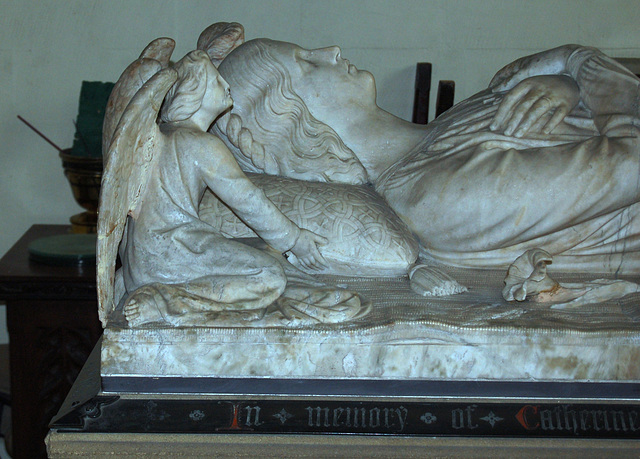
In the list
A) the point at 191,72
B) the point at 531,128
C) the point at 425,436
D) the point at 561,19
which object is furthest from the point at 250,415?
the point at 561,19

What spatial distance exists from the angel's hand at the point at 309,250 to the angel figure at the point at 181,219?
0.19 feet

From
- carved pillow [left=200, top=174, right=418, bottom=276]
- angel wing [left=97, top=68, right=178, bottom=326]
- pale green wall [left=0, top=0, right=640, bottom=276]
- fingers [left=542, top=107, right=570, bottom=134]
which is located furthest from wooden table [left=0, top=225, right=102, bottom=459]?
fingers [left=542, top=107, right=570, bottom=134]

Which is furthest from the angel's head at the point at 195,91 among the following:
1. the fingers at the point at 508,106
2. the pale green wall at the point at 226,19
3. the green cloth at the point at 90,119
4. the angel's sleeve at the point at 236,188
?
the pale green wall at the point at 226,19

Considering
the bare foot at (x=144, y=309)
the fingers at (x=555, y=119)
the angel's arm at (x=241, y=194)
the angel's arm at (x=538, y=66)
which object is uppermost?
the angel's arm at (x=538, y=66)

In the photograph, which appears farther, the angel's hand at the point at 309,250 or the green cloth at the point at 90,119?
the green cloth at the point at 90,119

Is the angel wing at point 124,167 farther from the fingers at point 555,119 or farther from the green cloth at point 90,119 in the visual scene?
the green cloth at point 90,119

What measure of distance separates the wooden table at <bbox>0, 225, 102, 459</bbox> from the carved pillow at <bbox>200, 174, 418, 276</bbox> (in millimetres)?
1149

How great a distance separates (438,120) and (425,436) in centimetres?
133

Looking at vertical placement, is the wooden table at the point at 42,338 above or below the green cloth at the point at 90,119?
below

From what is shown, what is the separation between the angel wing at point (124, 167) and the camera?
2260 millimetres

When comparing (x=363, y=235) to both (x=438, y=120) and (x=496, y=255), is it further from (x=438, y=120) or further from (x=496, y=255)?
(x=438, y=120)

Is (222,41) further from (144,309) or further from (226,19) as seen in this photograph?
(226,19)

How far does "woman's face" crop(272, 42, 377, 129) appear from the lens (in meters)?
2.96

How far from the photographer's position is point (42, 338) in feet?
12.3
